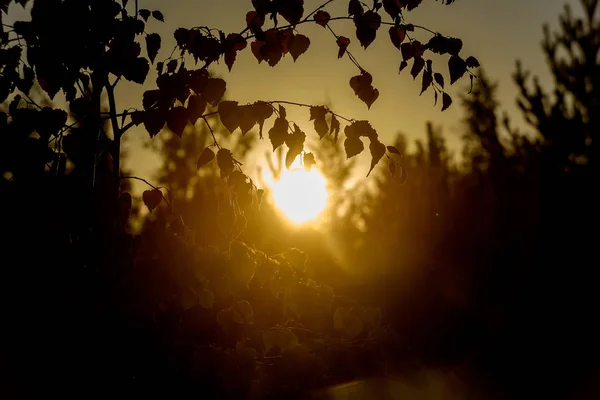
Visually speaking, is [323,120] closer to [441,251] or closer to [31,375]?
[31,375]

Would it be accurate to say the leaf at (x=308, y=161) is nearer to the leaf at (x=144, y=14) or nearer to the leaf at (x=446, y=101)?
the leaf at (x=446, y=101)

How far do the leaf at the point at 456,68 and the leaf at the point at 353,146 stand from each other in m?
0.45

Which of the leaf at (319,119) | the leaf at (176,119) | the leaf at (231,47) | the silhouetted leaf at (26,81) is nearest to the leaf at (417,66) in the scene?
the leaf at (319,119)

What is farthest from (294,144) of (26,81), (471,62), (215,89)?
(26,81)

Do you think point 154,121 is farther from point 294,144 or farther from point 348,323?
point 348,323

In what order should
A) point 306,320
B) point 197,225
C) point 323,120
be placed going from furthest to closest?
point 197,225
point 306,320
point 323,120

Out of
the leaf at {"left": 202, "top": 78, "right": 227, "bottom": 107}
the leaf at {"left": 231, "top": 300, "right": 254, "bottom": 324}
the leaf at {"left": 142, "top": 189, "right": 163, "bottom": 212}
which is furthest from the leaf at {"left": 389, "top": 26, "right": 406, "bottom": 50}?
the leaf at {"left": 231, "top": 300, "right": 254, "bottom": 324}

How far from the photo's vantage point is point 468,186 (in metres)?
11.6

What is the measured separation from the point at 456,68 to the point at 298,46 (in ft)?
1.99

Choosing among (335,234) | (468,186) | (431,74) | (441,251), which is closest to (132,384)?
(431,74)

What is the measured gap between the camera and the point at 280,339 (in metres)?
2.13

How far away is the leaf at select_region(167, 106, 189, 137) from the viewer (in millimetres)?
1643

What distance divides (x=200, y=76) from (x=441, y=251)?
9.12 metres

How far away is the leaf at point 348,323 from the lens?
2.27 metres
